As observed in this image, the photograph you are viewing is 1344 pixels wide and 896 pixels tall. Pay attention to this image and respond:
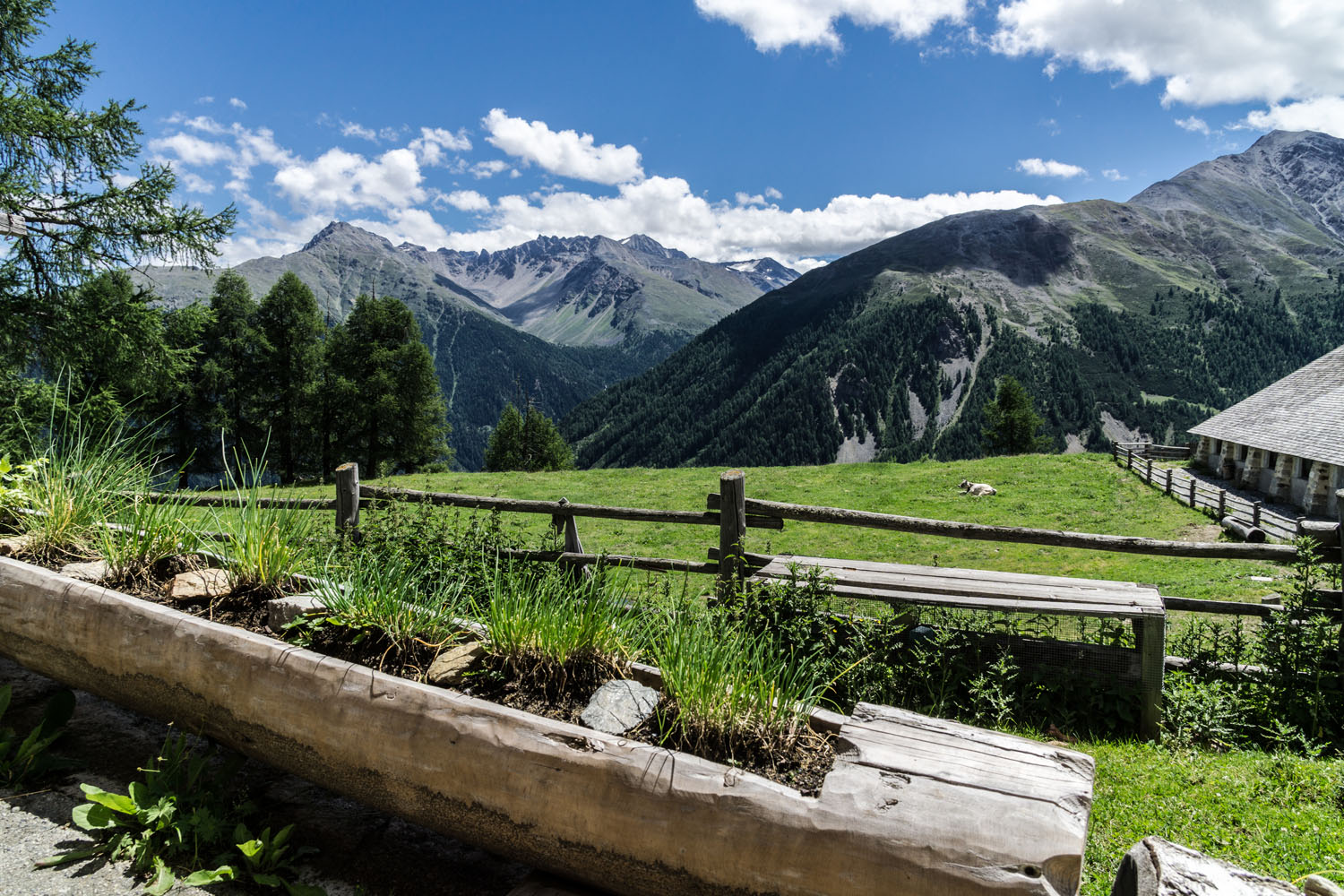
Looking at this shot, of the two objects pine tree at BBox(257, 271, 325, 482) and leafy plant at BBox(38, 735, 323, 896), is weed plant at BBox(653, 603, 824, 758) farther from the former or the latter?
pine tree at BBox(257, 271, 325, 482)

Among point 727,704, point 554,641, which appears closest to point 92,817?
point 554,641

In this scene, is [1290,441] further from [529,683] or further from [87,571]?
[87,571]

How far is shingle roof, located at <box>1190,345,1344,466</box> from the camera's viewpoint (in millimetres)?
30031

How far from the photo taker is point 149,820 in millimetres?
3027

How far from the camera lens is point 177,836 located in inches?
121

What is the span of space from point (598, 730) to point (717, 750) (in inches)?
19.3

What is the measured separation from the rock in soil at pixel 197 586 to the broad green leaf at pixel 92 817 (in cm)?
115

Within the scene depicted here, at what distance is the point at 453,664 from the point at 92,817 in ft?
5.33

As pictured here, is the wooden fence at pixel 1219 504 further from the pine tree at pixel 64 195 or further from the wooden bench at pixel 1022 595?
the pine tree at pixel 64 195

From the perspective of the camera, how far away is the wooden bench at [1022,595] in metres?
4.75

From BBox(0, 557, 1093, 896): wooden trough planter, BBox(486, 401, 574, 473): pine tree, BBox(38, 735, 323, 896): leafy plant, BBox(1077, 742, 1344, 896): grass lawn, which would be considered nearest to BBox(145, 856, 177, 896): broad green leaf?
BBox(38, 735, 323, 896): leafy plant

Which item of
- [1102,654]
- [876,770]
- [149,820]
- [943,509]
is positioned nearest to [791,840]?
[876,770]

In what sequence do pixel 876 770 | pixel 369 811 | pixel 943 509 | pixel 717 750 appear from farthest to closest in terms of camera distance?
1. pixel 943 509
2. pixel 369 811
3. pixel 717 750
4. pixel 876 770

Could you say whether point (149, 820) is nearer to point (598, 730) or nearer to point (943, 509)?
point (598, 730)
